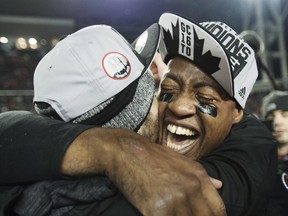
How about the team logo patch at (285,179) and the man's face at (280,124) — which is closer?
the team logo patch at (285,179)

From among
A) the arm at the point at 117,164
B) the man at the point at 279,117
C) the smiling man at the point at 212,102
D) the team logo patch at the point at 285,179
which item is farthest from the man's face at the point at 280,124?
the arm at the point at 117,164

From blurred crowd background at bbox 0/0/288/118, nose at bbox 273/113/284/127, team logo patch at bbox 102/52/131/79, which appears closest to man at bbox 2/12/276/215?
team logo patch at bbox 102/52/131/79

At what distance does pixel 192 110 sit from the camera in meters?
1.31

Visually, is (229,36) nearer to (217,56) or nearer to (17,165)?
(217,56)

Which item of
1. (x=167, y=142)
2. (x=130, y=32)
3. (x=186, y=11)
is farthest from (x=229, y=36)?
(x=130, y=32)

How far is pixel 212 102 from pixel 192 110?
0.23 feet

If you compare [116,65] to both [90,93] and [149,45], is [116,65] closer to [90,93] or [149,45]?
[90,93]

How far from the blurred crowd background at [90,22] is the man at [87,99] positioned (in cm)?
681

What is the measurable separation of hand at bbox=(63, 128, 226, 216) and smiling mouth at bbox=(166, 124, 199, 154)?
411mm

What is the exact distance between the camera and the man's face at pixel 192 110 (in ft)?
4.32

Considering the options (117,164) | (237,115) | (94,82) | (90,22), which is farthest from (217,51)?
(90,22)

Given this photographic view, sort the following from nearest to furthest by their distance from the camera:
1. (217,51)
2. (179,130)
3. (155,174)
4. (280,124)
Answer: (155,174)
(217,51)
(179,130)
(280,124)

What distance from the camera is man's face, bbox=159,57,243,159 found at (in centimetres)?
132

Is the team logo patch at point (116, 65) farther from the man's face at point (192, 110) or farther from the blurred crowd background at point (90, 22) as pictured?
the blurred crowd background at point (90, 22)
